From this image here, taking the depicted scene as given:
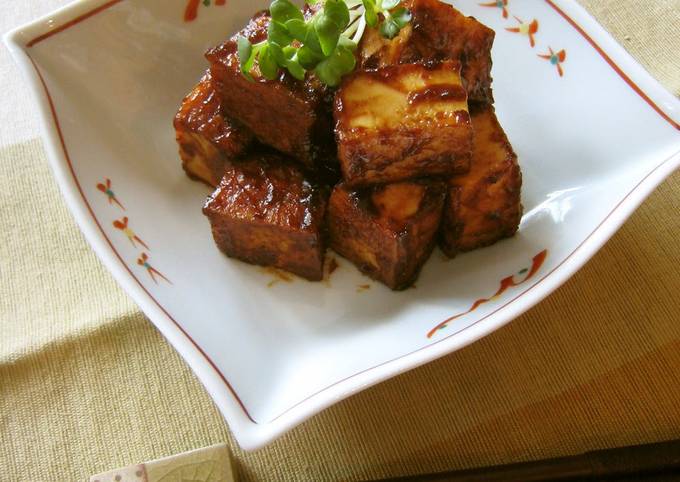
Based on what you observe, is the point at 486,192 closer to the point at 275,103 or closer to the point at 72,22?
the point at 275,103

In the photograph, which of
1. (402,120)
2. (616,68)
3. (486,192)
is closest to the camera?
(402,120)

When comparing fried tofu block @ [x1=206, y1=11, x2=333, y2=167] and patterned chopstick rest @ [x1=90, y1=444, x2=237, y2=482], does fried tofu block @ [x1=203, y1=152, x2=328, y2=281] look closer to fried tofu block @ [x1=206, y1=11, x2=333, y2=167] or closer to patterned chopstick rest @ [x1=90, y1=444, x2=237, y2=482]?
fried tofu block @ [x1=206, y1=11, x2=333, y2=167]

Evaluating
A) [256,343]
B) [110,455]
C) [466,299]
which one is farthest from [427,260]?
[110,455]

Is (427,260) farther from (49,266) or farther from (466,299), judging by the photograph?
(49,266)

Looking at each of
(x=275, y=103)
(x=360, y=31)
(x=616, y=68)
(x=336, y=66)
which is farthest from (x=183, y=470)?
(x=616, y=68)

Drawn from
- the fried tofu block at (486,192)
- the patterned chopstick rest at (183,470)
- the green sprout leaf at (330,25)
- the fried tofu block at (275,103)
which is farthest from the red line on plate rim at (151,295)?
the green sprout leaf at (330,25)

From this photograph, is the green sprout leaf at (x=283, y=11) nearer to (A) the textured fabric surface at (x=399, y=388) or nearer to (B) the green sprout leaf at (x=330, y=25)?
(B) the green sprout leaf at (x=330, y=25)
